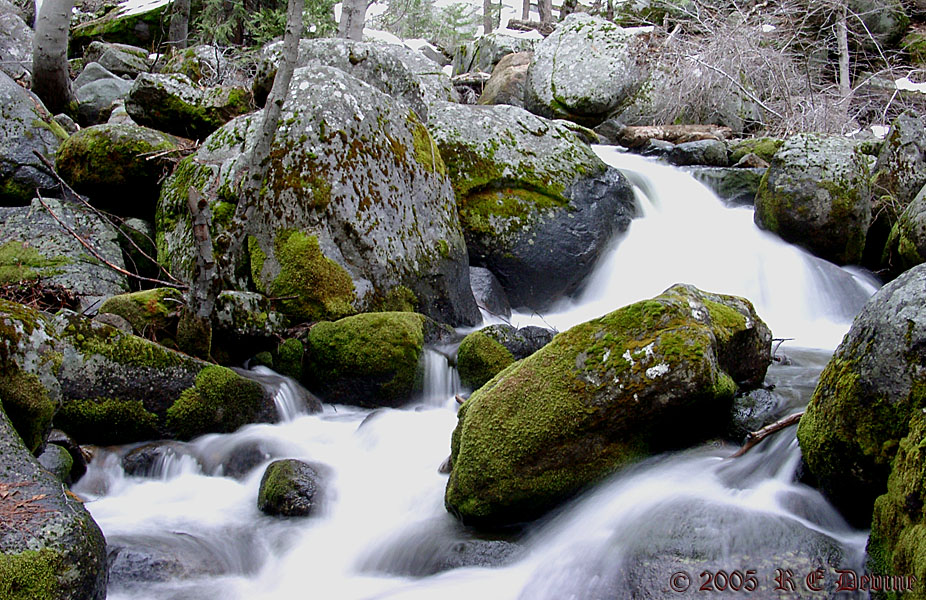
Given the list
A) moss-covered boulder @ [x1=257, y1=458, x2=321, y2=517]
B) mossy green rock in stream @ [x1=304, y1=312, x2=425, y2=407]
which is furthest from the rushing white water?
moss-covered boulder @ [x1=257, y1=458, x2=321, y2=517]

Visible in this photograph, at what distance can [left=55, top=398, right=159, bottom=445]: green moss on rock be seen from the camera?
4430mm

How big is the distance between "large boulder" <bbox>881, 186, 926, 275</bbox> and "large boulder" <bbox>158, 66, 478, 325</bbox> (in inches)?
210

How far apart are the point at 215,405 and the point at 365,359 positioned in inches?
47.2

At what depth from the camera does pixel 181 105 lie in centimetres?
872

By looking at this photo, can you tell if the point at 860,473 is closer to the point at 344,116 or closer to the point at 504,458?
the point at 504,458

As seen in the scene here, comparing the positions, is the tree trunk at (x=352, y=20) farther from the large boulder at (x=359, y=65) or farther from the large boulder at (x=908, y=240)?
the large boulder at (x=908, y=240)

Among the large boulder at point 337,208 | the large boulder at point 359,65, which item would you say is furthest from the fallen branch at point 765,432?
the large boulder at point 359,65

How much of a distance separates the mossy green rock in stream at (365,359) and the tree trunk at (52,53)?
24.7 feet

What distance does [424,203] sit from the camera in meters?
7.21

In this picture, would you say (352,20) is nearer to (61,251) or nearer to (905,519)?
(61,251)

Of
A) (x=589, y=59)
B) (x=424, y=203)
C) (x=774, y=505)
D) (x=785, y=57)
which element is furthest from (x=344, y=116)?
(x=785, y=57)

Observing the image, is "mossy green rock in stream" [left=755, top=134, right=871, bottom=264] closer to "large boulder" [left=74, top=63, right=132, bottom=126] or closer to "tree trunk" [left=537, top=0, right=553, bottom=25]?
"large boulder" [left=74, top=63, right=132, bottom=126]

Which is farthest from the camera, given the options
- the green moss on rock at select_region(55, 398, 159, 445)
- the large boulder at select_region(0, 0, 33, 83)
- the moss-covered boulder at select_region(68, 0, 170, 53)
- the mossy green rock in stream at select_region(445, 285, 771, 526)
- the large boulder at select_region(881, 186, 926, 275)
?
the moss-covered boulder at select_region(68, 0, 170, 53)

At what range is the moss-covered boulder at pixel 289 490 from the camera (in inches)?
161
